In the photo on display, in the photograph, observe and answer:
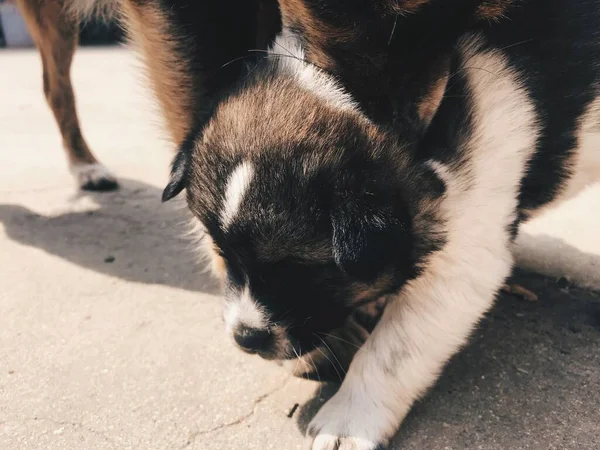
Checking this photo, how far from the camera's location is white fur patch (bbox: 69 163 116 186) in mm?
3955

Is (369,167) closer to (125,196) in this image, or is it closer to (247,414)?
(247,414)

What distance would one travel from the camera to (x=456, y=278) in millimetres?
1973

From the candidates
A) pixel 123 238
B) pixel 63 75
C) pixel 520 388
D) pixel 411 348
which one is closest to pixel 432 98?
pixel 411 348

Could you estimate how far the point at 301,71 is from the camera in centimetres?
189

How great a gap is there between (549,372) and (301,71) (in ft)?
4.34

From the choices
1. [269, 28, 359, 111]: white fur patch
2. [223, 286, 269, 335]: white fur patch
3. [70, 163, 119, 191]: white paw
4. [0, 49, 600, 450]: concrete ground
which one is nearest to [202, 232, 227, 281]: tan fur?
[0, 49, 600, 450]: concrete ground

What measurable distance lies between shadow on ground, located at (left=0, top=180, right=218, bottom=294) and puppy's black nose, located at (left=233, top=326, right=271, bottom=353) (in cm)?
92

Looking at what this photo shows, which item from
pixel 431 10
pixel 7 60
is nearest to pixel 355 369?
pixel 431 10

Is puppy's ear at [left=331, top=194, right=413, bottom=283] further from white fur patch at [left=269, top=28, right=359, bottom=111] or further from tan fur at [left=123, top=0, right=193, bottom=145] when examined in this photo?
tan fur at [left=123, top=0, right=193, bottom=145]

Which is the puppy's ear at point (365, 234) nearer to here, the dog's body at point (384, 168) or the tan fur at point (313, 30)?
the dog's body at point (384, 168)

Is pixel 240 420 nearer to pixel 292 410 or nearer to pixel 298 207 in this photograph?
pixel 292 410

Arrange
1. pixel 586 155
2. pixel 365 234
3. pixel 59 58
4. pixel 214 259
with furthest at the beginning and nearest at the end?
1. pixel 59 58
2. pixel 214 259
3. pixel 586 155
4. pixel 365 234

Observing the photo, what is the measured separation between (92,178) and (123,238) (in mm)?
832

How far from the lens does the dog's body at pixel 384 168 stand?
171 centimetres
